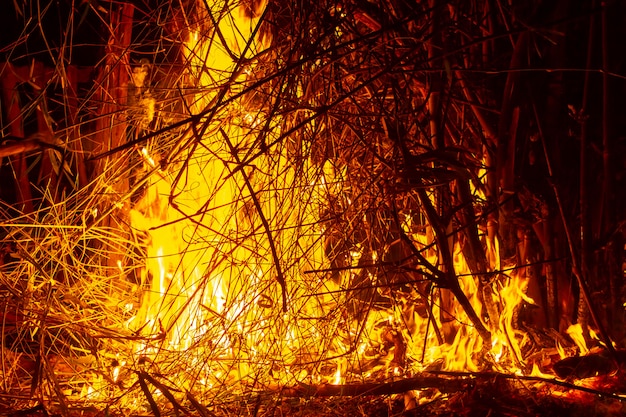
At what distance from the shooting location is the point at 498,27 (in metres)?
2.65

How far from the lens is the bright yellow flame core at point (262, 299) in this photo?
2764 millimetres

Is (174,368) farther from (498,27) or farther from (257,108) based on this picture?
(498,27)

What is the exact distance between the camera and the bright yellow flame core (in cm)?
276

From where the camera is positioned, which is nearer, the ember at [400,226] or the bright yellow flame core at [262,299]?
the ember at [400,226]

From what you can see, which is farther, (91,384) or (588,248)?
(91,384)

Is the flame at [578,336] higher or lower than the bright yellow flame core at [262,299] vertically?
lower

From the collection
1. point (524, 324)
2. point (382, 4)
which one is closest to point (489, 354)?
point (524, 324)

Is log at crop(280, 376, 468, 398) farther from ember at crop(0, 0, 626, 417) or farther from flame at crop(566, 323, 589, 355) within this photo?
flame at crop(566, 323, 589, 355)

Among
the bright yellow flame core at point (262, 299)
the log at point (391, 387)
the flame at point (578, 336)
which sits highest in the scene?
the bright yellow flame core at point (262, 299)

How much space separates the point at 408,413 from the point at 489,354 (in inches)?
18.7

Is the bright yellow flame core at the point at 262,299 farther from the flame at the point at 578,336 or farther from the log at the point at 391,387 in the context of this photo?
the flame at the point at 578,336

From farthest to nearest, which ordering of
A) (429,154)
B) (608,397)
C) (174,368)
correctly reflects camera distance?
(174,368) < (429,154) < (608,397)

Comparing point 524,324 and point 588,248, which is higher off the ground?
point 588,248

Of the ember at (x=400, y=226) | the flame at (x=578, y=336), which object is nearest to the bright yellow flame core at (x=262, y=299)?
the ember at (x=400, y=226)
